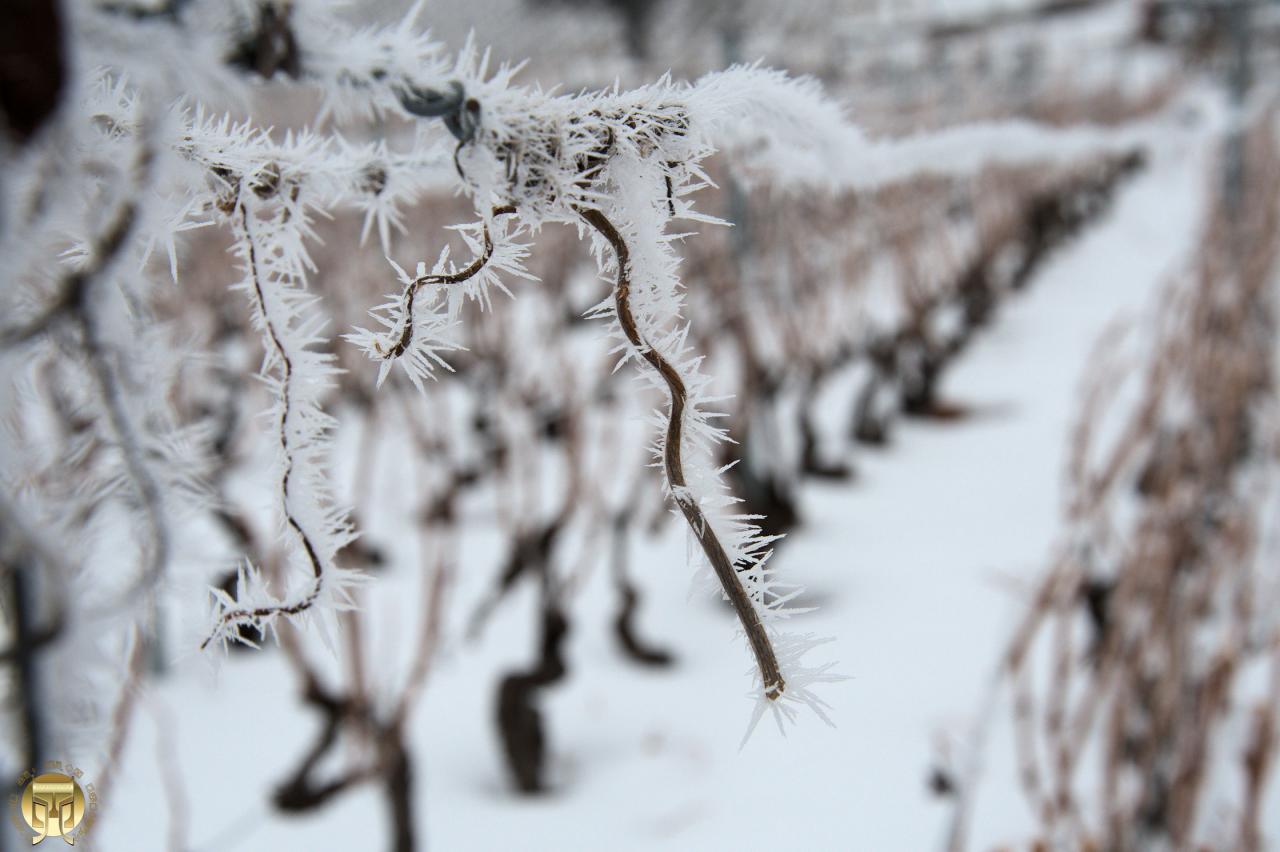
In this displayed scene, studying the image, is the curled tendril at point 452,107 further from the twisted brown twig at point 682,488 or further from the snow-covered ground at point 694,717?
the snow-covered ground at point 694,717

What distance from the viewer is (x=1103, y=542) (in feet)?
3.21

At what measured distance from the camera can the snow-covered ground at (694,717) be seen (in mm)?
793

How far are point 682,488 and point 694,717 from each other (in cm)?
86

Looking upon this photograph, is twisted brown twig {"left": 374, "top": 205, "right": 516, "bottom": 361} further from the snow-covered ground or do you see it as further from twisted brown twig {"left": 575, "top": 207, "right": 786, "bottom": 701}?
the snow-covered ground

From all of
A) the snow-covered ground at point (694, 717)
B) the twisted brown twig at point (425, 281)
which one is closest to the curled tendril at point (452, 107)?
the twisted brown twig at point (425, 281)

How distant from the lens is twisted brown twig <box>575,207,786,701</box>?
Result: 23 centimetres

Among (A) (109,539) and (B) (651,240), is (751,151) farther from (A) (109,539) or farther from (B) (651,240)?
(A) (109,539)

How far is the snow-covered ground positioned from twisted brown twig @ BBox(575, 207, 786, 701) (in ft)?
0.73

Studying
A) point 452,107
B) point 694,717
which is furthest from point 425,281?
point 694,717

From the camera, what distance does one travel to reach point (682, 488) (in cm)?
23

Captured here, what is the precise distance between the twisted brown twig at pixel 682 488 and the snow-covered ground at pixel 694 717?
224 mm

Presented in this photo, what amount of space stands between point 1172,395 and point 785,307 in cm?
73

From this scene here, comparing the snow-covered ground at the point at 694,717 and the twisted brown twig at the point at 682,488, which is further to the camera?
the snow-covered ground at the point at 694,717

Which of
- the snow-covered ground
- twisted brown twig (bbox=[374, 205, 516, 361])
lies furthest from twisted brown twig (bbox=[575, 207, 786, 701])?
the snow-covered ground
